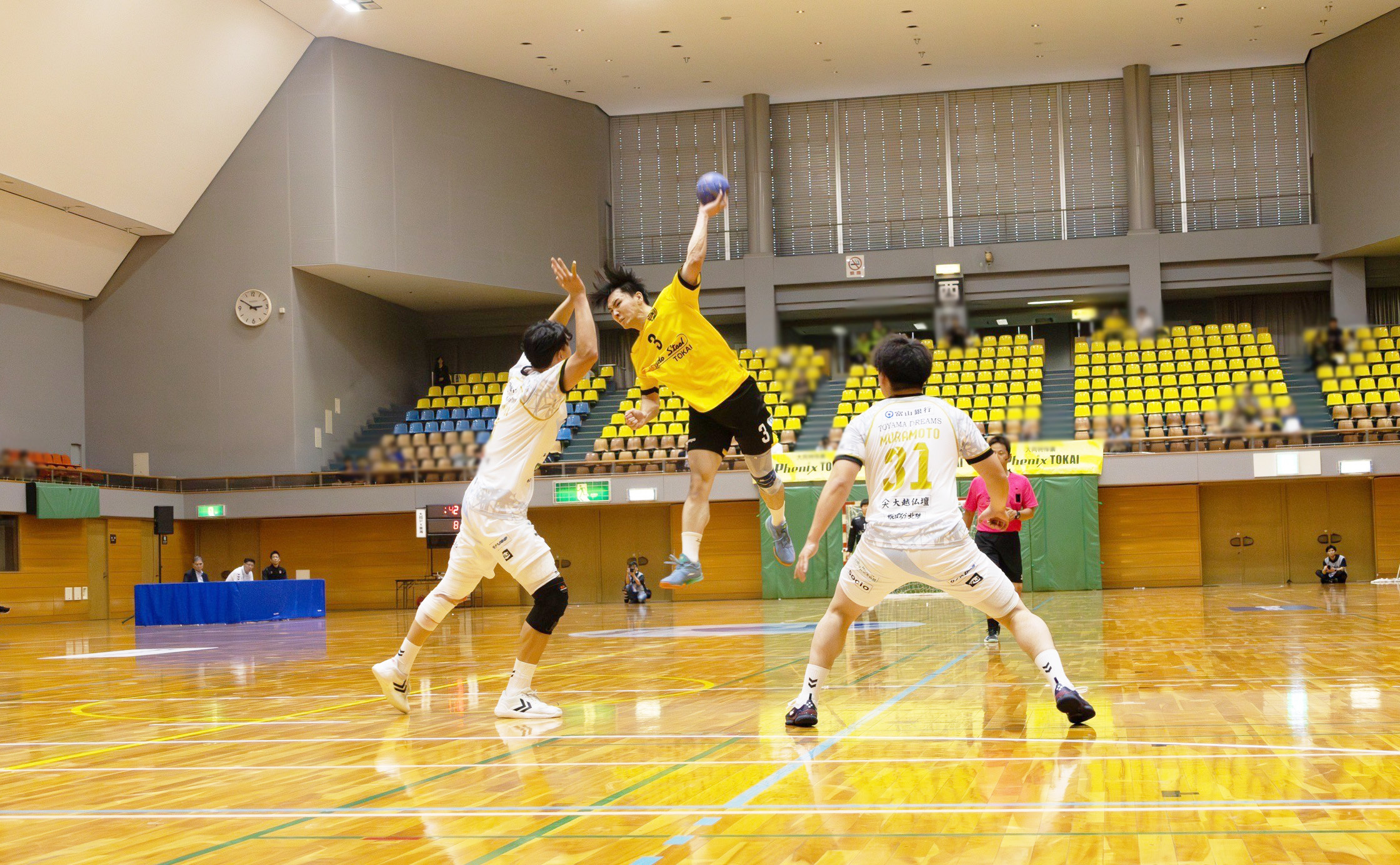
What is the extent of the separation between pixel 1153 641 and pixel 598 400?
20145 millimetres

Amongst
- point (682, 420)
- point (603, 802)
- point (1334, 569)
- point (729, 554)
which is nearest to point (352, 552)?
point (682, 420)

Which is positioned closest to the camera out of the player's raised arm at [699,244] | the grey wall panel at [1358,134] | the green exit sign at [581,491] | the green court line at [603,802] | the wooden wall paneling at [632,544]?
the green court line at [603,802]

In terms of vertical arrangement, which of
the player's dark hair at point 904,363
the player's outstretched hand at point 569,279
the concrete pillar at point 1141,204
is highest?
the concrete pillar at point 1141,204

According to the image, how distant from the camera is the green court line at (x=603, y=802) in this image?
312 centimetres

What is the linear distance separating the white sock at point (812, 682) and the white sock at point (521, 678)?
4.82 feet

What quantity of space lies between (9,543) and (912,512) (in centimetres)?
2157

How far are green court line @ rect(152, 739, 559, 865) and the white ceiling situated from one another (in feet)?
66.9

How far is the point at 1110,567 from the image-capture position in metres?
23.7

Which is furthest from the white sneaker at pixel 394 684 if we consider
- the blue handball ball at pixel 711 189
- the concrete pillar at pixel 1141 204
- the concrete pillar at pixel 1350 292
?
the concrete pillar at pixel 1350 292

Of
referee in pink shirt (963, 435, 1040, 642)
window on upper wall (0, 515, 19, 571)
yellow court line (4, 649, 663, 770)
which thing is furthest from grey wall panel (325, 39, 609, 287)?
yellow court line (4, 649, 663, 770)

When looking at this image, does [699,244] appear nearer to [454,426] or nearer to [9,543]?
[9,543]

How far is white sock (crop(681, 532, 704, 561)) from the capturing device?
7.05 m

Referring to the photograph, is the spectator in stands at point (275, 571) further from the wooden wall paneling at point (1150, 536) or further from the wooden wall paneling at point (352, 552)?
the wooden wall paneling at point (1150, 536)

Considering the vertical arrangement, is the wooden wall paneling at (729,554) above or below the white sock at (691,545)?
below
